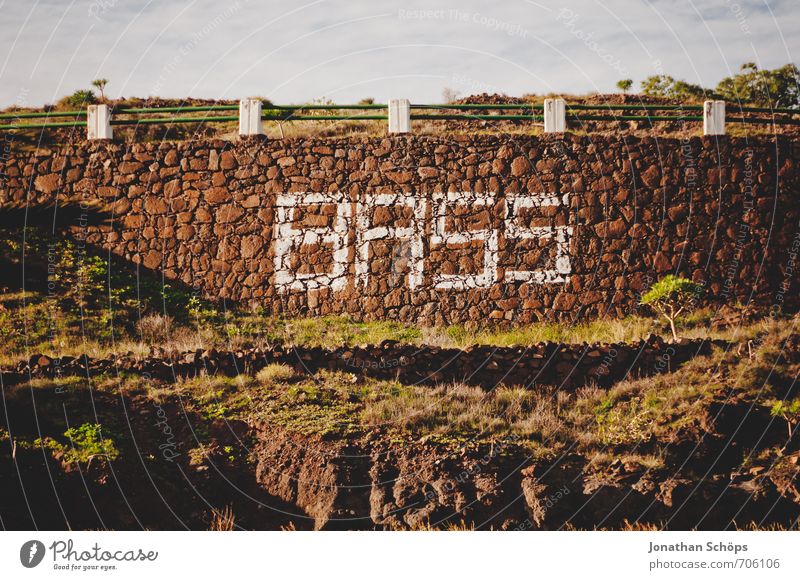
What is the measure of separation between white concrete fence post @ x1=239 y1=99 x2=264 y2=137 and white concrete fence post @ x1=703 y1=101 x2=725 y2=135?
31.1ft

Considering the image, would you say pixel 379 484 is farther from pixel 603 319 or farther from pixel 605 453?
pixel 603 319

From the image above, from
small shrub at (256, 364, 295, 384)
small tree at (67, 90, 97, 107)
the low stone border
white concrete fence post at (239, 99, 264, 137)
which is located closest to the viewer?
small shrub at (256, 364, 295, 384)

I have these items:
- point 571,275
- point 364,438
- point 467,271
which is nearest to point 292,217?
point 467,271

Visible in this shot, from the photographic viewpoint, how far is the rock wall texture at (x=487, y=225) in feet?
56.6

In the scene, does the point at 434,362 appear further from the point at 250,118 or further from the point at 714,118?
the point at 714,118

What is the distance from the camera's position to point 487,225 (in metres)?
17.4

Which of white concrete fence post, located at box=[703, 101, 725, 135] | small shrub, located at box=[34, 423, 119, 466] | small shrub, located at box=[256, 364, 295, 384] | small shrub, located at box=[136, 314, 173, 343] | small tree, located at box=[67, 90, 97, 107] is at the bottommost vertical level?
small shrub, located at box=[34, 423, 119, 466]

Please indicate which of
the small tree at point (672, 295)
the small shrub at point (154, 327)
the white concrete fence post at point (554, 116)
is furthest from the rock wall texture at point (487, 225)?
the small shrub at point (154, 327)

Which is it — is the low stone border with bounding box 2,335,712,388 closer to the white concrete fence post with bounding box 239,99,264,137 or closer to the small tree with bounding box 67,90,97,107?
the white concrete fence post with bounding box 239,99,264,137

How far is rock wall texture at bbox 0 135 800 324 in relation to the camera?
17.3 metres

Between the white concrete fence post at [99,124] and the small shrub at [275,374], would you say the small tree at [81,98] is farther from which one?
the small shrub at [275,374]

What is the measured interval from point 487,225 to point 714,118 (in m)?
5.43

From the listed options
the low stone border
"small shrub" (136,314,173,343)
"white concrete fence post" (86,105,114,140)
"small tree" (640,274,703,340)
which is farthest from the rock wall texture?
the low stone border

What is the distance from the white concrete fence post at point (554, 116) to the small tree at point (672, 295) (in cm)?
390
